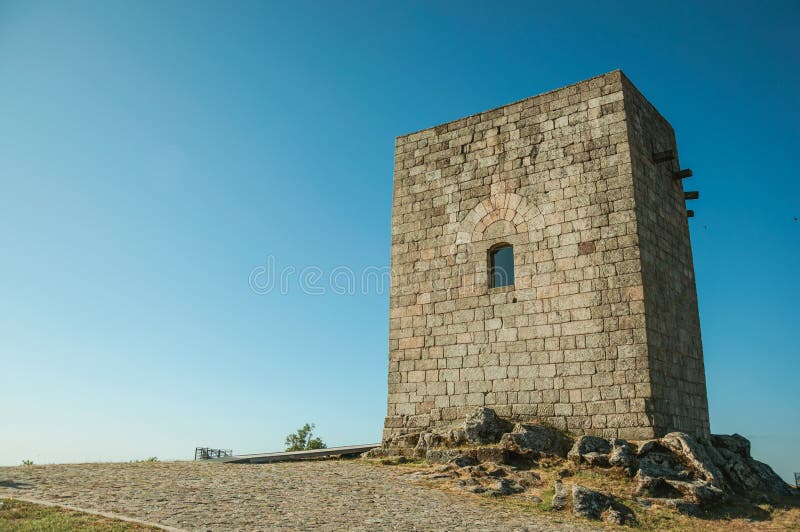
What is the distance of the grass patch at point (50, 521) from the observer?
5.69 meters

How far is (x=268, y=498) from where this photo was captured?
289 inches

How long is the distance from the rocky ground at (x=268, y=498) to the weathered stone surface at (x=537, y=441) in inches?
66.2

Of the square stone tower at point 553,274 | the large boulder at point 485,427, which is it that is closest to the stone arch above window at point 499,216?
the square stone tower at point 553,274

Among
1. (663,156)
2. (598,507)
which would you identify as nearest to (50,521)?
(598,507)

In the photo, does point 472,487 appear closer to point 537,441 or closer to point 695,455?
point 537,441

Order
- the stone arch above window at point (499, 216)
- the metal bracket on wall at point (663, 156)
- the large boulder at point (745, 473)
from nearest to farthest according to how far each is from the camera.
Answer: the large boulder at point (745, 473) → the stone arch above window at point (499, 216) → the metal bracket on wall at point (663, 156)

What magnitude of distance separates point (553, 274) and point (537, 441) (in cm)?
290

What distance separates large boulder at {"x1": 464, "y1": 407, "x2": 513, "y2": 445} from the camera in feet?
33.2

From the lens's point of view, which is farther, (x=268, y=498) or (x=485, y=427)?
(x=485, y=427)

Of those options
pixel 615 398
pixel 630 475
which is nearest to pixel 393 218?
pixel 615 398

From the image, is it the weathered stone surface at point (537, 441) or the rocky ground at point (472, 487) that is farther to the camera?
the weathered stone surface at point (537, 441)

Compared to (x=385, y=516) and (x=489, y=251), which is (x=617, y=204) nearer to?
(x=489, y=251)

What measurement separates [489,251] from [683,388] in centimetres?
413

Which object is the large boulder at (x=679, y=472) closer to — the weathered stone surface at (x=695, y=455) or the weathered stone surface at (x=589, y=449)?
the weathered stone surface at (x=695, y=455)
